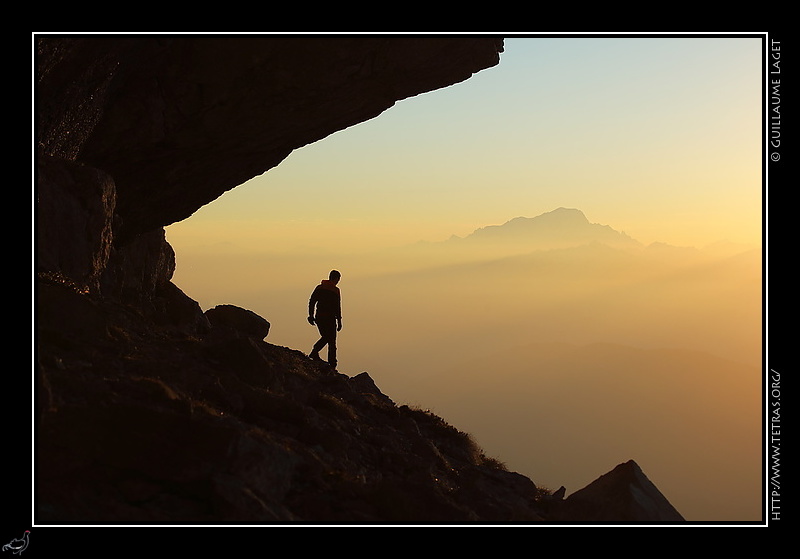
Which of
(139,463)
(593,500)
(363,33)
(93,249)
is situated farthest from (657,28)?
(93,249)

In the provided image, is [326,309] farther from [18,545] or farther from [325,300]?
[18,545]

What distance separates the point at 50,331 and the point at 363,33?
631cm

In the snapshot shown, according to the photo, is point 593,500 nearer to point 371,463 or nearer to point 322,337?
point 371,463

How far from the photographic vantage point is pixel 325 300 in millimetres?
21328

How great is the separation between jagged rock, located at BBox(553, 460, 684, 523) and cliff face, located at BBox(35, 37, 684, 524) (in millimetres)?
217

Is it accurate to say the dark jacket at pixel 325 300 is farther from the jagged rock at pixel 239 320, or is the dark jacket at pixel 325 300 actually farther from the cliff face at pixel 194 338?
the jagged rock at pixel 239 320

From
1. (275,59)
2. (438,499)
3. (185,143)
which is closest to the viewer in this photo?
(438,499)

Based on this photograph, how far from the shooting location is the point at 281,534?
8.17 metres

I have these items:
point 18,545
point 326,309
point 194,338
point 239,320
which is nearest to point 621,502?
point 18,545

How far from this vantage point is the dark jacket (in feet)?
69.8

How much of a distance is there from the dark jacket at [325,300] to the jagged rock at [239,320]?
6.74 ft

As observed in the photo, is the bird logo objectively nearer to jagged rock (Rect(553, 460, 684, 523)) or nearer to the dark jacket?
jagged rock (Rect(553, 460, 684, 523))

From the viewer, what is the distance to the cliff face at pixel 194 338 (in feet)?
28.8

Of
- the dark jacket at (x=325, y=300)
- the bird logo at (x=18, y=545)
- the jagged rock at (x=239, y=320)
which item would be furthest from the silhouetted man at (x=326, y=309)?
the bird logo at (x=18, y=545)
